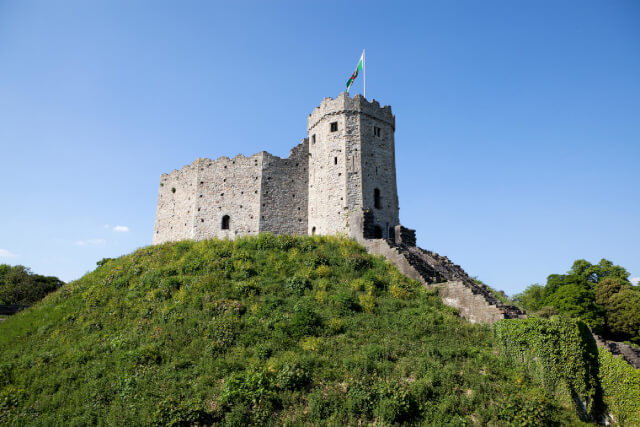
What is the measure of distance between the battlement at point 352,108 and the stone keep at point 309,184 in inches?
3.0

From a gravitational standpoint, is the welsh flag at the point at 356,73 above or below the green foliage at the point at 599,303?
above

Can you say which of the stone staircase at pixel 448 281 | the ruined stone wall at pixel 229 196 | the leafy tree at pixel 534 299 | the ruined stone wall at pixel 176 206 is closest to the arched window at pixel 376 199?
the stone staircase at pixel 448 281

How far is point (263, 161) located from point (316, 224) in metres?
6.69

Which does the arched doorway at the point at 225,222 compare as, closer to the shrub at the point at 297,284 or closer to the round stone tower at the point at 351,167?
the round stone tower at the point at 351,167

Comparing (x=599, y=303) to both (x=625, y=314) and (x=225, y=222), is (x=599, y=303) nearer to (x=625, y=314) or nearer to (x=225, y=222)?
(x=625, y=314)

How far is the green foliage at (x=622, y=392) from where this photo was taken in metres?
12.3

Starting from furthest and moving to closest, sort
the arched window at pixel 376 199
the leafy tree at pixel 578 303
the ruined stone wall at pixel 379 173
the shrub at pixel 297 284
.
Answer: the leafy tree at pixel 578 303
the arched window at pixel 376 199
the ruined stone wall at pixel 379 173
the shrub at pixel 297 284

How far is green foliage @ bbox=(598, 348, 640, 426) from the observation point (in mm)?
12305

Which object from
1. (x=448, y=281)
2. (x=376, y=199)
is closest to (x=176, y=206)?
(x=376, y=199)

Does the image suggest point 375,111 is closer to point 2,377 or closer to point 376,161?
point 376,161

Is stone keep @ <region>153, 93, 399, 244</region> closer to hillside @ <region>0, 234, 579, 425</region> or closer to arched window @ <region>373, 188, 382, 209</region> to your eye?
arched window @ <region>373, 188, 382, 209</region>

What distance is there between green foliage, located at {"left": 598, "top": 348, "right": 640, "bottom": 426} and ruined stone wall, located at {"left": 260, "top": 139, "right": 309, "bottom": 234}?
828 inches

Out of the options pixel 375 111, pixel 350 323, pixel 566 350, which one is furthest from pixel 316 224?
pixel 566 350

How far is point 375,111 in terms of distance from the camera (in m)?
30.2
